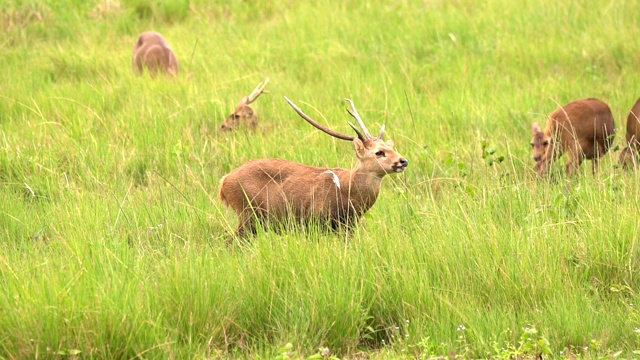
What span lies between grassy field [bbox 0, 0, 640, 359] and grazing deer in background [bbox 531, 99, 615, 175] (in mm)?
130

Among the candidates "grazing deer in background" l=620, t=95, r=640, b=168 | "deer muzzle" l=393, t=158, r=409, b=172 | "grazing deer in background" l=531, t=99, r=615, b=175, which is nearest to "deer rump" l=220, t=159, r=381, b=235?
"deer muzzle" l=393, t=158, r=409, b=172

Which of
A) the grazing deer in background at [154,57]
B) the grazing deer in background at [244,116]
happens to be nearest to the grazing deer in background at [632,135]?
the grazing deer in background at [244,116]

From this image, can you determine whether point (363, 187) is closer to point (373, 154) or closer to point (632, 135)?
point (373, 154)

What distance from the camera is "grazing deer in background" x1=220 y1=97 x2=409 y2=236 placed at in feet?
21.7

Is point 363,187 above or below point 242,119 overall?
→ above

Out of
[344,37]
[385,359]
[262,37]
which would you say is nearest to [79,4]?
[262,37]

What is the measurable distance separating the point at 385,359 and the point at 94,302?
57.7 inches

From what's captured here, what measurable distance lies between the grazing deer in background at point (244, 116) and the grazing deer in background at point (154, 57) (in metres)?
1.79

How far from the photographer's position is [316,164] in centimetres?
804

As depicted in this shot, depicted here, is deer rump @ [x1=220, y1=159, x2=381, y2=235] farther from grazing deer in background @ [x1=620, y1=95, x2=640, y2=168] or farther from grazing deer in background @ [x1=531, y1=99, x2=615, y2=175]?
grazing deer in background @ [x1=620, y1=95, x2=640, y2=168]

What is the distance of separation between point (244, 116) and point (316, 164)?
48.4 inches

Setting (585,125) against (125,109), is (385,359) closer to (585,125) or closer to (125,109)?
(585,125)

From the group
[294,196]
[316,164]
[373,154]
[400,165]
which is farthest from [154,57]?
[400,165]

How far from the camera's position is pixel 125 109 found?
30.4ft
